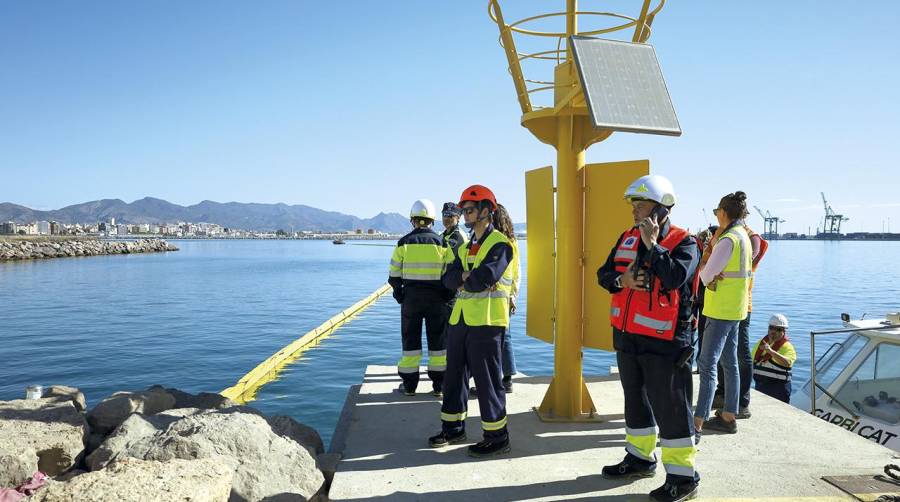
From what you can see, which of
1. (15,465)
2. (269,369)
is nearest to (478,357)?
(15,465)

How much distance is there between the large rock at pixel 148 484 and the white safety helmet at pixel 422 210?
3.22 metres

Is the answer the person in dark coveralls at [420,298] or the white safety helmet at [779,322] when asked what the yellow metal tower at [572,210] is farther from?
the white safety helmet at [779,322]

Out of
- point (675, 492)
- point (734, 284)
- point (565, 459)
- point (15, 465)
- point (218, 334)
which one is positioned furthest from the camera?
point (218, 334)

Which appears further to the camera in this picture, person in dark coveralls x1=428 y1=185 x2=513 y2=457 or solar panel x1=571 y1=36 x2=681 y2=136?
person in dark coveralls x1=428 y1=185 x2=513 y2=457

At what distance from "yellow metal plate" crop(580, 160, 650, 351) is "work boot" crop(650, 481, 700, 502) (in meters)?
1.42

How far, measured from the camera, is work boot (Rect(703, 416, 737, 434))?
16.0 ft

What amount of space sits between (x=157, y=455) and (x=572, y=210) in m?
3.68

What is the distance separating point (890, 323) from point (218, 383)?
1084 cm

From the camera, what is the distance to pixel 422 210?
6160 millimetres

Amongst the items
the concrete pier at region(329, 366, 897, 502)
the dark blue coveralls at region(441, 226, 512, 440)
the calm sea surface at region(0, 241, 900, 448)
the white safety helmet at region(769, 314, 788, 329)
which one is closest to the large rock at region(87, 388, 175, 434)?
the concrete pier at region(329, 366, 897, 502)

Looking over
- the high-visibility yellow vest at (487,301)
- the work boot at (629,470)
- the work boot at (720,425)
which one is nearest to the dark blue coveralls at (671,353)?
the work boot at (629,470)

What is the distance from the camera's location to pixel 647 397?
12.5 feet

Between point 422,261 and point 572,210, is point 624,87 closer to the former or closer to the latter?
point 572,210

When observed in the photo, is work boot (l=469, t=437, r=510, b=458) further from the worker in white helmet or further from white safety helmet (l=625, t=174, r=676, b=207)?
the worker in white helmet
